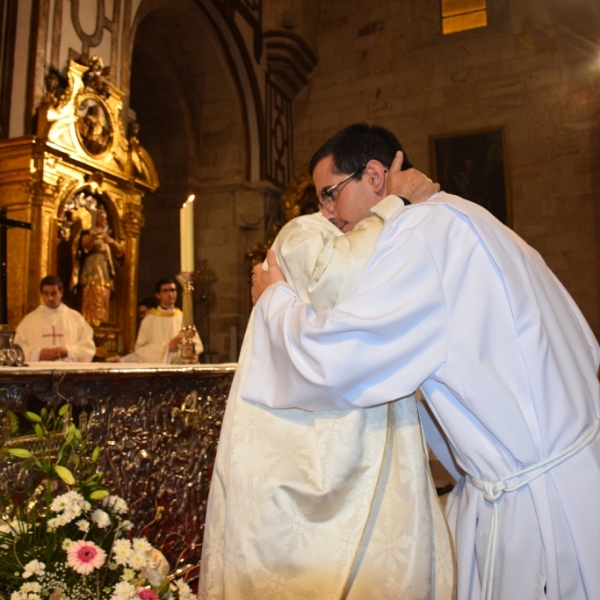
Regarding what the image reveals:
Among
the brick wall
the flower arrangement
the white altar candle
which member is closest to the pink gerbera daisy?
the flower arrangement

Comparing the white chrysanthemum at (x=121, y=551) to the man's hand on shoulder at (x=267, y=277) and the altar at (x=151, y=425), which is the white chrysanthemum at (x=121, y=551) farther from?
the altar at (x=151, y=425)

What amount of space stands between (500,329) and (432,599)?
0.61 meters

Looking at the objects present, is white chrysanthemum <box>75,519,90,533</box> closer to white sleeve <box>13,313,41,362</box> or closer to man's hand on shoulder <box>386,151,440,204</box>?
man's hand on shoulder <box>386,151,440,204</box>

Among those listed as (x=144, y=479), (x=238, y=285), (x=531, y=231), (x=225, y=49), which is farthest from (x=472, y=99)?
(x=144, y=479)

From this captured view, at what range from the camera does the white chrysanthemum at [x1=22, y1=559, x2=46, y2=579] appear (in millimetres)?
1037

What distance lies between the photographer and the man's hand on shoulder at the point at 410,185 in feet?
5.09

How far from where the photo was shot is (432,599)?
1.36 metres

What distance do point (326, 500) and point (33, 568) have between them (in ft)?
1.93

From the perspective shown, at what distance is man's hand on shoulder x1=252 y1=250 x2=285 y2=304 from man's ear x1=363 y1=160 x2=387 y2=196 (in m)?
0.32

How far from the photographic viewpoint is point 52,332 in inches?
203

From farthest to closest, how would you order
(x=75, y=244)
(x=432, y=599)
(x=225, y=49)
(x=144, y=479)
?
1. (x=225, y=49)
2. (x=75, y=244)
3. (x=144, y=479)
4. (x=432, y=599)

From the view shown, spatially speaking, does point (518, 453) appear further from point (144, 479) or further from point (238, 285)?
point (238, 285)

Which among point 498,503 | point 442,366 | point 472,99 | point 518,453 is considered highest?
point 472,99

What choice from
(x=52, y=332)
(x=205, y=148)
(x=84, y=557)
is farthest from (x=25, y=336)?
(x=205, y=148)
